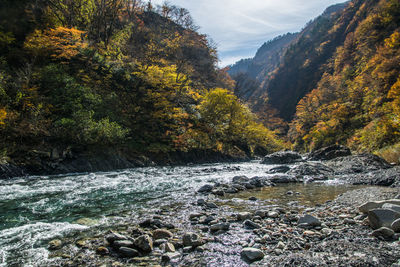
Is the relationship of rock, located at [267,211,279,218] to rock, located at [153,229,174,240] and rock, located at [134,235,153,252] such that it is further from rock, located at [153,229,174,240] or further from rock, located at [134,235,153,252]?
Result: rock, located at [134,235,153,252]

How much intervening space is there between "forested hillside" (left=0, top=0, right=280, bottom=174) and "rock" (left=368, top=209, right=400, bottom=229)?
1478cm

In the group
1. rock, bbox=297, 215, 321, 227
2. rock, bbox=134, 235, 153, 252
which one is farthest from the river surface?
rock, bbox=297, 215, 321, 227

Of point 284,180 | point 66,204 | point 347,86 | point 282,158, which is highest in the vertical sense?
point 347,86

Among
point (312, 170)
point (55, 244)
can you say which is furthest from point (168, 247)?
point (312, 170)

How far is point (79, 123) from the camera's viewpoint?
13.6 m

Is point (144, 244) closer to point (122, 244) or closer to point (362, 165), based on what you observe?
point (122, 244)

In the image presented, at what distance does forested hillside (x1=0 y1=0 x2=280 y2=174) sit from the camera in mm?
12430

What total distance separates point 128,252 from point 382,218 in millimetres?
4337

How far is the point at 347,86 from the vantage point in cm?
3953

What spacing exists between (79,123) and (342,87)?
4828cm

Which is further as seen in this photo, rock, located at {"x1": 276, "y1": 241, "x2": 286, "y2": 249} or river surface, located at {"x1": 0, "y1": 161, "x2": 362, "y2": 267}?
river surface, located at {"x1": 0, "y1": 161, "x2": 362, "y2": 267}

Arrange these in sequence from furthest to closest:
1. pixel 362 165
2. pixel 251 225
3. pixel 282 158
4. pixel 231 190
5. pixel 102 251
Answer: pixel 282 158
pixel 362 165
pixel 231 190
pixel 251 225
pixel 102 251

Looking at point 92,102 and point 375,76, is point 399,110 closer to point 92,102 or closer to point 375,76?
point 375,76

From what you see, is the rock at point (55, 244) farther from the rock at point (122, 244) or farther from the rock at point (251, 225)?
the rock at point (251, 225)
